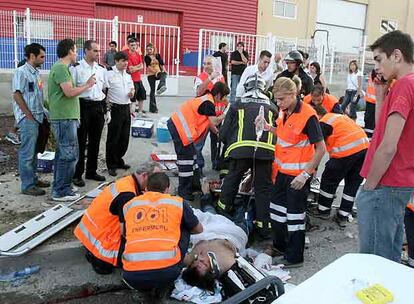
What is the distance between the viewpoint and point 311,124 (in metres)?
4.20

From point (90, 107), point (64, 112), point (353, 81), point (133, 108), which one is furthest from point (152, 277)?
point (353, 81)

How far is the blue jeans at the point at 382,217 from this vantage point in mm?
2902

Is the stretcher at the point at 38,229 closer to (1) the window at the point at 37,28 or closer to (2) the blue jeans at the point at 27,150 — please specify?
(2) the blue jeans at the point at 27,150

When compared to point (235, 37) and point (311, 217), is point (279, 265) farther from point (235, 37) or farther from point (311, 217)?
point (235, 37)

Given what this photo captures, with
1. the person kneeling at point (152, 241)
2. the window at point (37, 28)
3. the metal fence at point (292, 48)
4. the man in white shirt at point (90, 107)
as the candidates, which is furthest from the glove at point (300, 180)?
the metal fence at point (292, 48)

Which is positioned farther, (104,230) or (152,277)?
(104,230)

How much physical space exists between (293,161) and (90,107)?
126 inches

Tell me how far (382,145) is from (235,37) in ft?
50.3

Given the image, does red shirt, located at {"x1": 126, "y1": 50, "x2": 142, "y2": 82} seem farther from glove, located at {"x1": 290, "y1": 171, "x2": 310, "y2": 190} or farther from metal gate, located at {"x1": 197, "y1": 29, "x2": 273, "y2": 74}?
glove, located at {"x1": 290, "y1": 171, "x2": 310, "y2": 190}

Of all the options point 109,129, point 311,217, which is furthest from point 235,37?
point 311,217

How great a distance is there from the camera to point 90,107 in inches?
249

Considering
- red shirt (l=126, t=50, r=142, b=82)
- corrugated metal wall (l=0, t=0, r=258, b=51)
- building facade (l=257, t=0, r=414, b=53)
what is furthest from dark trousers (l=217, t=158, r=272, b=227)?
building facade (l=257, t=0, r=414, b=53)

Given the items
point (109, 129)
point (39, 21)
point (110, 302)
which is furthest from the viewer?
point (39, 21)

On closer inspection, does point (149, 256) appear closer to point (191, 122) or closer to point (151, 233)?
point (151, 233)
